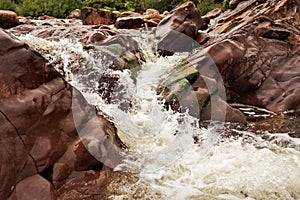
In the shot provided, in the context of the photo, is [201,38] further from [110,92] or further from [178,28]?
[110,92]

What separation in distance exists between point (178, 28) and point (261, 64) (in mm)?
3695

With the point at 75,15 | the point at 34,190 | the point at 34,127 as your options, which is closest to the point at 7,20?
the point at 75,15

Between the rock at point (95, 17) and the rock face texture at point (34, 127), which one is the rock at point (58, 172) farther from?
the rock at point (95, 17)

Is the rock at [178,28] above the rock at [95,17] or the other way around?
above

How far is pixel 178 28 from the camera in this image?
31.9 ft

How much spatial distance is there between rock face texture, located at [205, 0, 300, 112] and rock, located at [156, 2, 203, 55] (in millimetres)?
2444

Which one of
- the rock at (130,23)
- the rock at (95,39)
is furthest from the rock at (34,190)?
the rock at (130,23)

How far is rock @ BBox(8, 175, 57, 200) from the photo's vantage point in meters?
3.04

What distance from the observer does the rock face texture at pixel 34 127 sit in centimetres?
310

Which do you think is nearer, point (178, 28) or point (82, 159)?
point (82, 159)

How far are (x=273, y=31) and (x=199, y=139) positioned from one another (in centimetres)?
326

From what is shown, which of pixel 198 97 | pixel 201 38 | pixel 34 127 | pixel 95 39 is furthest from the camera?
pixel 201 38

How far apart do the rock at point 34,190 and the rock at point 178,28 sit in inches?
242

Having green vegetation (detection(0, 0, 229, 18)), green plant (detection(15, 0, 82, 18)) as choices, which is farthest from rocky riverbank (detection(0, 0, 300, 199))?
green plant (detection(15, 0, 82, 18))
